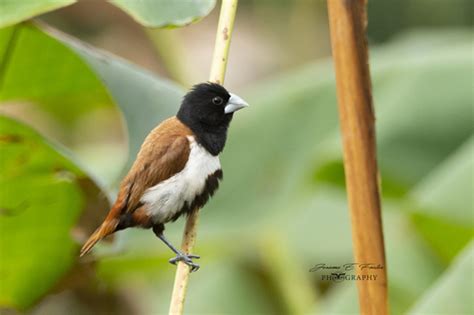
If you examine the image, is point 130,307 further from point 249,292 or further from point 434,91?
point 434,91

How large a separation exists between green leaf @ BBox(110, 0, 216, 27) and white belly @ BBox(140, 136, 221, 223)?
0.21 meters

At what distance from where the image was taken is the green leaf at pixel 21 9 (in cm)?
151

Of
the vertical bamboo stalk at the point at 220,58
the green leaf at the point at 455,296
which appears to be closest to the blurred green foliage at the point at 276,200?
the green leaf at the point at 455,296

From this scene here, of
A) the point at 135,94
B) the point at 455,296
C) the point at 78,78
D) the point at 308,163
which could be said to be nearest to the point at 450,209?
the point at 455,296

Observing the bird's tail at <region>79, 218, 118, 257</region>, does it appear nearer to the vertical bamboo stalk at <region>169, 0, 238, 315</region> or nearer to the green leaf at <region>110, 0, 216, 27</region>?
the vertical bamboo stalk at <region>169, 0, 238, 315</region>

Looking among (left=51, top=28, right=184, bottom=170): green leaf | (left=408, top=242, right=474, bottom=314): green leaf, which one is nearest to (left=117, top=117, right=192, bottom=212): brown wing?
(left=51, top=28, right=184, bottom=170): green leaf

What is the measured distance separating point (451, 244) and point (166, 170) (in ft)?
5.45

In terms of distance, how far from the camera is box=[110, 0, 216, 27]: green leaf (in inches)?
54.4

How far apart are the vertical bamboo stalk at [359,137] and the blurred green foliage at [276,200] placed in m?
0.59

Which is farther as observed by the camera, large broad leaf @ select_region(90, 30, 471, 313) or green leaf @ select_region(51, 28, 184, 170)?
large broad leaf @ select_region(90, 30, 471, 313)

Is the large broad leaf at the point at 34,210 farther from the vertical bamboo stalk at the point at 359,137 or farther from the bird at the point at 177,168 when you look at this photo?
the vertical bamboo stalk at the point at 359,137

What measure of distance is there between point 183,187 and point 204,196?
0.04 meters

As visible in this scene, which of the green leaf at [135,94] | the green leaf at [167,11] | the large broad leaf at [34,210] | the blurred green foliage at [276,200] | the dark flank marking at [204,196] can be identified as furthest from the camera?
the blurred green foliage at [276,200]

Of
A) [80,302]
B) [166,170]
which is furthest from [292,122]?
[166,170]
